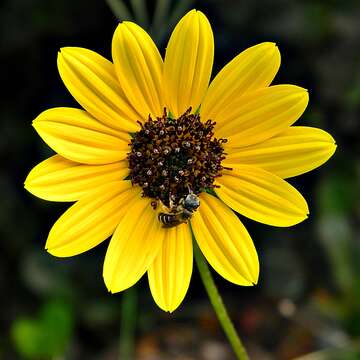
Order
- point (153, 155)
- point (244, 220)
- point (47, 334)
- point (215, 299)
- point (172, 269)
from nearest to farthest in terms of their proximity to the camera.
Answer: point (215, 299), point (172, 269), point (153, 155), point (47, 334), point (244, 220)

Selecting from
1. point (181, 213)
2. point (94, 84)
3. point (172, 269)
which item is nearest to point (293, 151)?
point (181, 213)

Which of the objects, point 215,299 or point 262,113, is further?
point 262,113

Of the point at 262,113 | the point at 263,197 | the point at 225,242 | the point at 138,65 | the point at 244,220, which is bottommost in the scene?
the point at 244,220

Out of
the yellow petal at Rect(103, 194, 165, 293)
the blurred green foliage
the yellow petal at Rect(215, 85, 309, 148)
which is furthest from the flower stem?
the blurred green foliage

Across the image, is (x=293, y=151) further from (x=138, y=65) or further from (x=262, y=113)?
(x=138, y=65)

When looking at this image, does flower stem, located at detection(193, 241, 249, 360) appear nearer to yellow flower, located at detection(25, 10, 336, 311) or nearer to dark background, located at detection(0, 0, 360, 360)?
yellow flower, located at detection(25, 10, 336, 311)

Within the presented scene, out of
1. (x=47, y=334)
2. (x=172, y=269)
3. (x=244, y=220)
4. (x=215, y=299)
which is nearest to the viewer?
(x=215, y=299)

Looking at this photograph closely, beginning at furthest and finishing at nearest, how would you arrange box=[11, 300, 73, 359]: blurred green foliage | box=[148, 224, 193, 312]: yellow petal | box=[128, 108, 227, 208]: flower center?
box=[11, 300, 73, 359]: blurred green foliage, box=[128, 108, 227, 208]: flower center, box=[148, 224, 193, 312]: yellow petal
